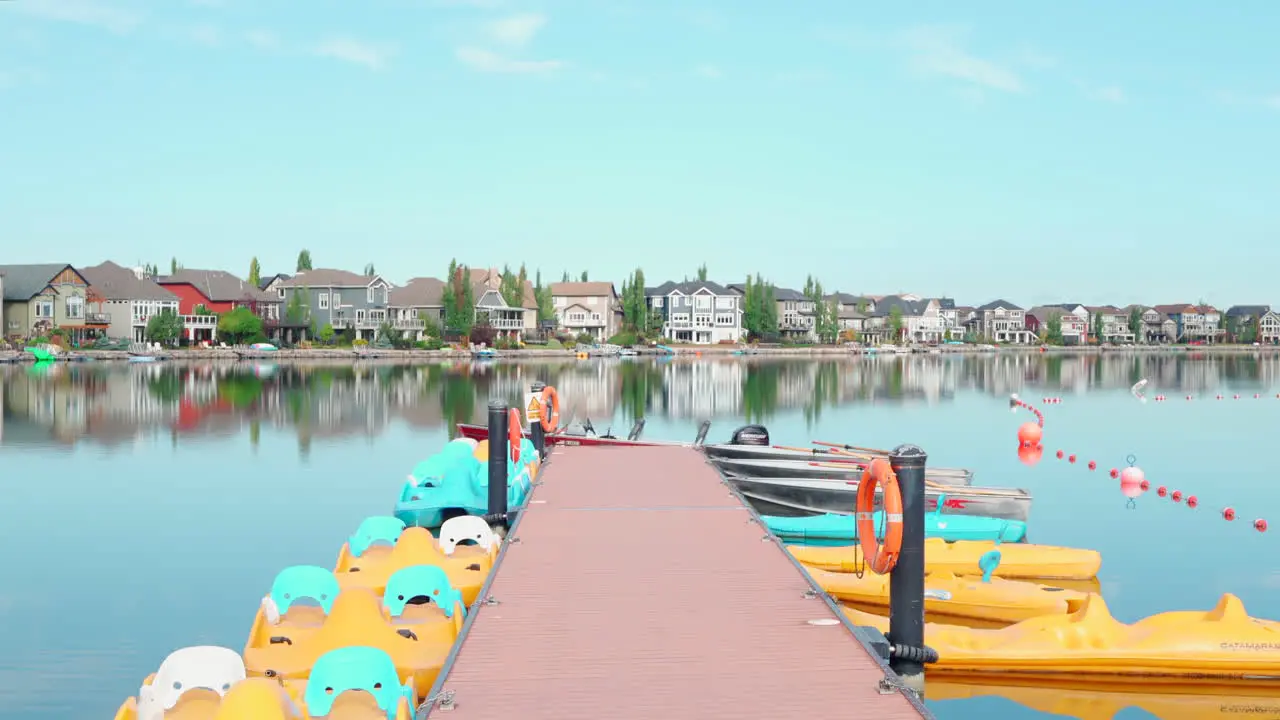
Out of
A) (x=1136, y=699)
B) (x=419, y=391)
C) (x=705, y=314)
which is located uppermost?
(x=705, y=314)

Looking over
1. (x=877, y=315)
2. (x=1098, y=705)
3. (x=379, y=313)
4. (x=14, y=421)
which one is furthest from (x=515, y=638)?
(x=877, y=315)

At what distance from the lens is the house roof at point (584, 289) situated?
157750 mm

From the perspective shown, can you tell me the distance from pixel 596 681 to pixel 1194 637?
738cm

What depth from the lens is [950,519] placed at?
19.3 meters

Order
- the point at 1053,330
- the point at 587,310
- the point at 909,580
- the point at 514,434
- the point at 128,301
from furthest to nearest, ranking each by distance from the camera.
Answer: the point at 1053,330 < the point at 587,310 < the point at 128,301 < the point at 514,434 < the point at 909,580

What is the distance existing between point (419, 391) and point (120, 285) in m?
70.6

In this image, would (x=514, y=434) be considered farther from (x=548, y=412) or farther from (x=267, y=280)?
(x=267, y=280)

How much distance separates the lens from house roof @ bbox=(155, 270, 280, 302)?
122875mm

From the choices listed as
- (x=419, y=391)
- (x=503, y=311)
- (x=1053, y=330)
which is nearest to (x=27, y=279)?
(x=503, y=311)

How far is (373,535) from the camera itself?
1561 centimetres

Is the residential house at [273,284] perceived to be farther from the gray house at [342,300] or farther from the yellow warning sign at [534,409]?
the yellow warning sign at [534,409]

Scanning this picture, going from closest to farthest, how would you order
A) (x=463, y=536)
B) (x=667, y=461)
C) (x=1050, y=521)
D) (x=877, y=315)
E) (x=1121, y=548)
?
(x=463, y=536) < (x=1121, y=548) < (x=667, y=461) < (x=1050, y=521) < (x=877, y=315)

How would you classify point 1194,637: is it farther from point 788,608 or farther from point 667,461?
point 667,461

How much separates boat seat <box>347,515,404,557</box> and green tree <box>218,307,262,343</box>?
110 m
